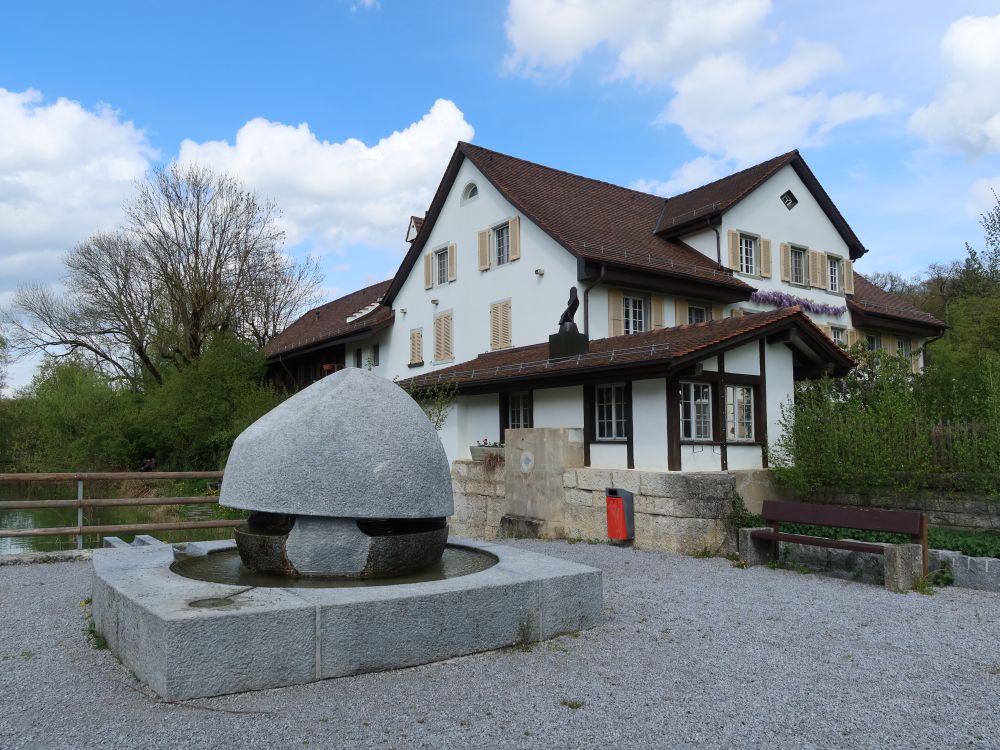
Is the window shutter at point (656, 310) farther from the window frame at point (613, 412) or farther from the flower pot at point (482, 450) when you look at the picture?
the window frame at point (613, 412)

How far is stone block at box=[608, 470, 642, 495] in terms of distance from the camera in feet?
40.0

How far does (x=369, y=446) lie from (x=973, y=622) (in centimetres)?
560

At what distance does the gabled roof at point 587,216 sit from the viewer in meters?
19.0

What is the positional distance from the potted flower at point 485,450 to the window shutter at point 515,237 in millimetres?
5815

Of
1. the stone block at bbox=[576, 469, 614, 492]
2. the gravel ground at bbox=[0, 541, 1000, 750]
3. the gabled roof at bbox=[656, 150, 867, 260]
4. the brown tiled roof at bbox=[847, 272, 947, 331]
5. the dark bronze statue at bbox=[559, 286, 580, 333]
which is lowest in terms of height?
the gravel ground at bbox=[0, 541, 1000, 750]

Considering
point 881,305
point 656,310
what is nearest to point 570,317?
point 656,310

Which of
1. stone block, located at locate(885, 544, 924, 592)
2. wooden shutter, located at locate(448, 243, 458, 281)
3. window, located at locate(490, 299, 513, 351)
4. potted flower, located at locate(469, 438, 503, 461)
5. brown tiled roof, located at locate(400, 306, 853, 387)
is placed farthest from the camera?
wooden shutter, located at locate(448, 243, 458, 281)

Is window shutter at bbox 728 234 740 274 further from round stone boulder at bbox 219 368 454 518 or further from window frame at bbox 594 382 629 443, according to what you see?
round stone boulder at bbox 219 368 454 518

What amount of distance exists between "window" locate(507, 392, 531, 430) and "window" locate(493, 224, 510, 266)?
19.7 feet

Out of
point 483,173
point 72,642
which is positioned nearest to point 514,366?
point 483,173

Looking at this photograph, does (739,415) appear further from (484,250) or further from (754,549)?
(484,250)

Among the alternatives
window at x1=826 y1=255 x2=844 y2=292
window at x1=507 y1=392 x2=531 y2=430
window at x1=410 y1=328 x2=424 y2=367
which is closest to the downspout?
window at x1=507 y1=392 x2=531 y2=430

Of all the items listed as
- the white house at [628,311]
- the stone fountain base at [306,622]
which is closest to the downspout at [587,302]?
the white house at [628,311]

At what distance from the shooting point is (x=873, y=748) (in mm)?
4160
